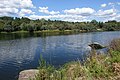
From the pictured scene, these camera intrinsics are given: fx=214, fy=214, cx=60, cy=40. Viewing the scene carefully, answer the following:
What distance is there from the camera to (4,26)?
168125mm

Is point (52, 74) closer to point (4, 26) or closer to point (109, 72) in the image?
point (109, 72)

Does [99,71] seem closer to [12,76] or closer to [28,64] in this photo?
[12,76]

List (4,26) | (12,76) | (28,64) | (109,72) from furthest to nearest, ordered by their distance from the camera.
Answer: (4,26) < (28,64) < (12,76) < (109,72)

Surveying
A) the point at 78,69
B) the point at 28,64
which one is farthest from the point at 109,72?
the point at 28,64

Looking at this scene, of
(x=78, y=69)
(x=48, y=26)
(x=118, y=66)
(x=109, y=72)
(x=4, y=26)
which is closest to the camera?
(x=118, y=66)

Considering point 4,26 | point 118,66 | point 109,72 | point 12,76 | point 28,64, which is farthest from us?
point 4,26

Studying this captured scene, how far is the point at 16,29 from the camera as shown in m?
177

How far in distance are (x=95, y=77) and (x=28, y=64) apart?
28.5 metres

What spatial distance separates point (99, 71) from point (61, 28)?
7276 inches

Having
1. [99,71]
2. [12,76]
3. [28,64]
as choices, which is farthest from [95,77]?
[28,64]

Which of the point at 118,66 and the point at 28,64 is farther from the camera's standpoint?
the point at 28,64

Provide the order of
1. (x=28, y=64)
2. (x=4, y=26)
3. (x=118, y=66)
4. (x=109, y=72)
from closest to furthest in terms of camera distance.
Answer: (x=118, y=66) < (x=109, y=72) < (x=28, y=64) < (x=4, y=26)

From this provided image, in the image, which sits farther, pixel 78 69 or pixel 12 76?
pixel 12 76

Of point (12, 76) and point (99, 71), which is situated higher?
point (99, 71)
